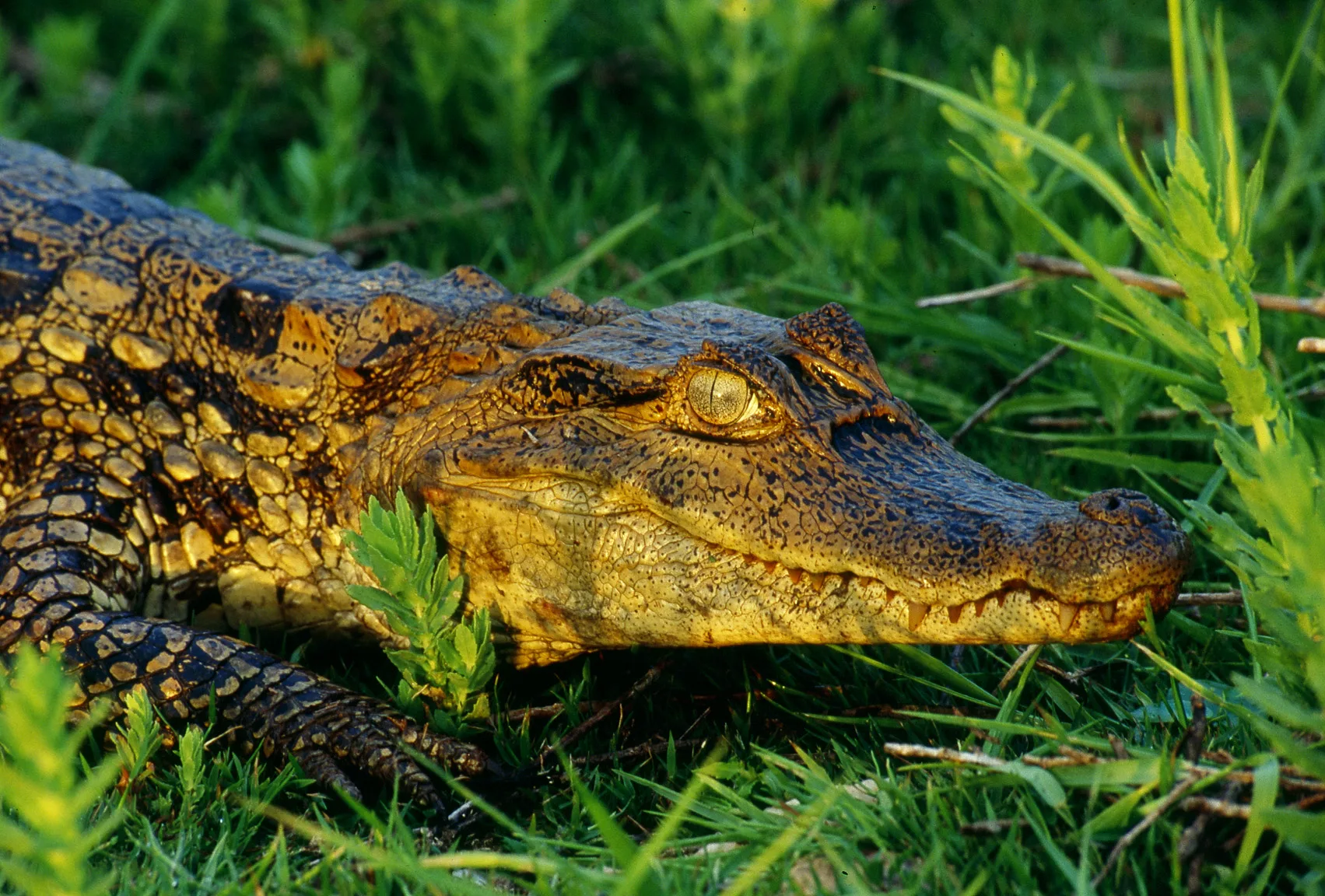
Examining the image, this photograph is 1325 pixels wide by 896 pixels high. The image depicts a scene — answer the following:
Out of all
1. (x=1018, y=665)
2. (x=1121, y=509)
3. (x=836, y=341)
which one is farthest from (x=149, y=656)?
(x=1121, y=509)

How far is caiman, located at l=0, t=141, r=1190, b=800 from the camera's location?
2.61 m

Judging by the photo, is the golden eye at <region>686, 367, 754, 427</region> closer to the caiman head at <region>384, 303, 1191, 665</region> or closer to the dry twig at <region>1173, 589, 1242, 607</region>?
the caiman head at <region>384, 303, 1191, 665</region>

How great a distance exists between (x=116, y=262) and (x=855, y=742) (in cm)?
222

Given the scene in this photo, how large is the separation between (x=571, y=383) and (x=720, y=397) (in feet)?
1.12

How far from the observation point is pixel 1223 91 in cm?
339

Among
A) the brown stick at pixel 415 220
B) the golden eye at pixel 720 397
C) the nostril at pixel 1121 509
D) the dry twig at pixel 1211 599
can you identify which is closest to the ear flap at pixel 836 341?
the golden eye at pixel 720 397

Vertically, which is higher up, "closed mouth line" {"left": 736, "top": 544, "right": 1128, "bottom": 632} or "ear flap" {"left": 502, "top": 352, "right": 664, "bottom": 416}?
"ear flap" {"left": 502, "top": 352, "right": 664, "bottom": 416}

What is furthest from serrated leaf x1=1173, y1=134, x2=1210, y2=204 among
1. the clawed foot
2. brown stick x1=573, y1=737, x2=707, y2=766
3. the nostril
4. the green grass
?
the clawed foot

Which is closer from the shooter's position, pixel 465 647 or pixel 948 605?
pixel 948 605

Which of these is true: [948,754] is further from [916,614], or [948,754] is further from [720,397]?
[720,397]

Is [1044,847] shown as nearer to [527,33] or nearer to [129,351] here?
[129,351]

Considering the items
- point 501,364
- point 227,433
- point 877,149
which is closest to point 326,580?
point 227,433

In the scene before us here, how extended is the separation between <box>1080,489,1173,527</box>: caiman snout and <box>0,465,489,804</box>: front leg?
128 cm

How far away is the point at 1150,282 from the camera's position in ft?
11.8
